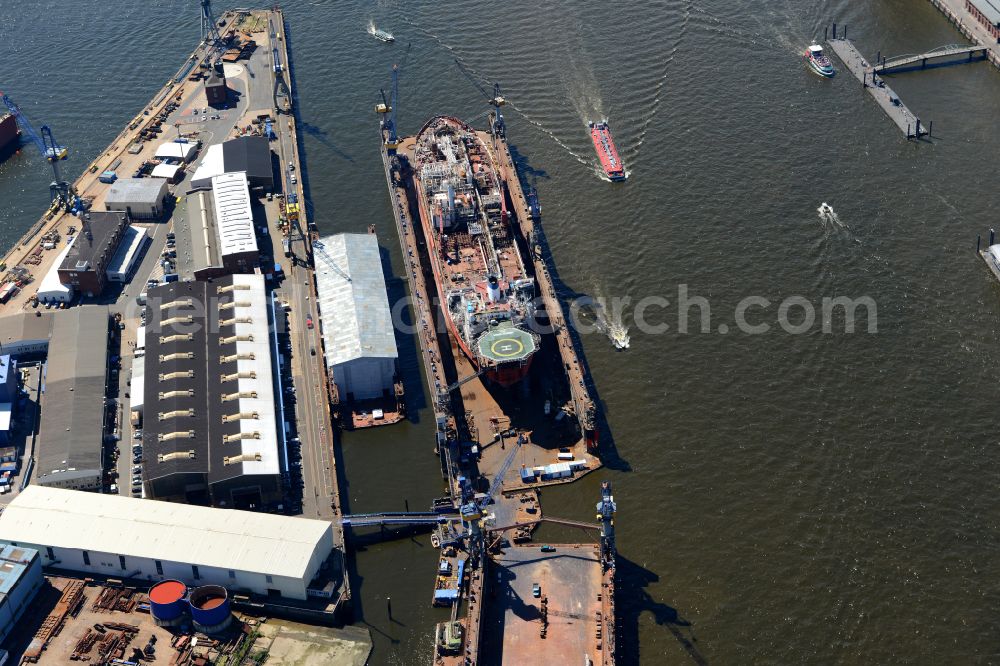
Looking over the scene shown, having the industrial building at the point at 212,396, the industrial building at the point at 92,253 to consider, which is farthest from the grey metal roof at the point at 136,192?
the industrial building at the point at 212,396

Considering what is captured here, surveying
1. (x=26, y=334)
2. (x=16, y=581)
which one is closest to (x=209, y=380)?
(x=26, y=334)

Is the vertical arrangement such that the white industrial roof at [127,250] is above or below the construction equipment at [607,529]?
above

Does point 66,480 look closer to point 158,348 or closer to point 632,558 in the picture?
point 158,348

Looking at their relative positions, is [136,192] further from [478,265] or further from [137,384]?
[478,265]

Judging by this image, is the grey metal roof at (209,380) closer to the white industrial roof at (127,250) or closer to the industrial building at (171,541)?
the industrial building at (171,541)

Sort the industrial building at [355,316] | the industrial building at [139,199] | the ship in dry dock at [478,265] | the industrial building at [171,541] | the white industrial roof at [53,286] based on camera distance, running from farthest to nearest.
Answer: the industrial building at [139,199] → the white industrial roof at [53,286] → the industrial building at [355,316] → the ship in dry dock at [478,265] → the industrial building at [171,541]

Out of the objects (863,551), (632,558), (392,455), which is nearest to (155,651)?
(392,455)
